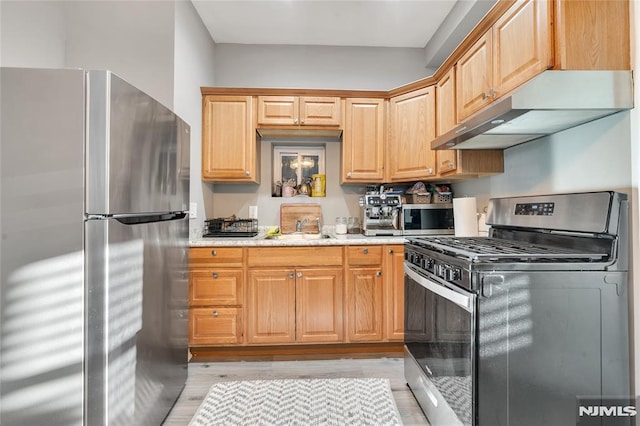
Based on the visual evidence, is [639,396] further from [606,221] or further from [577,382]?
[606,221]

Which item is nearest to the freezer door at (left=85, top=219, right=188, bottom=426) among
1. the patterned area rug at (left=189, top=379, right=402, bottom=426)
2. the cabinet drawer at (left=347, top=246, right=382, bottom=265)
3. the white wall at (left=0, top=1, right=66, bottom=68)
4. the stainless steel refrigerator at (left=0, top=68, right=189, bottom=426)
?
the stainless steel refrigerator at (left=0, top=68, right=189, bottom=426)

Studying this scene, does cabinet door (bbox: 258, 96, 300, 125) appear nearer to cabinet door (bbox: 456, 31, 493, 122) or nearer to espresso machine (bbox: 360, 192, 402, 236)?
espresso machine (bbox: 360, 192, 402, 236)

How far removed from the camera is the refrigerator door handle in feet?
4.47

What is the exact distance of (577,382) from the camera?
1.22 metres

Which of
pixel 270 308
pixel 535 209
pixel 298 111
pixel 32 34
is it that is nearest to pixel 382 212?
pixel 298 111

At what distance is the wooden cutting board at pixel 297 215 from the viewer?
10.7 ft

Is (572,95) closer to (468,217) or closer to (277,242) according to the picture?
(468,217)

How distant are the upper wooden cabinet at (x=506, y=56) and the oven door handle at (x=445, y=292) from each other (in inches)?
41.1

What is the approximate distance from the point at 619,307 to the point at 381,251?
1.53 meters

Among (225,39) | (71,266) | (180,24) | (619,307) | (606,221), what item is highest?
(225,39)

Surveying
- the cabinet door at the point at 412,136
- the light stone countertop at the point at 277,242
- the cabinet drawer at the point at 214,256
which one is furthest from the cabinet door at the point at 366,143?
the cabinet drawer at the point at 214,256

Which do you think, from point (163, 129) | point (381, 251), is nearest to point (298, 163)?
point (381, 251)

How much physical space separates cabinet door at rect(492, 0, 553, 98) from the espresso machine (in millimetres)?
1352

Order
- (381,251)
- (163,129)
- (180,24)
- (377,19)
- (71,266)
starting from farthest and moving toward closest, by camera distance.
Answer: (377,19)
(381,251)
(180,24)
(163,129)
(71,266)
